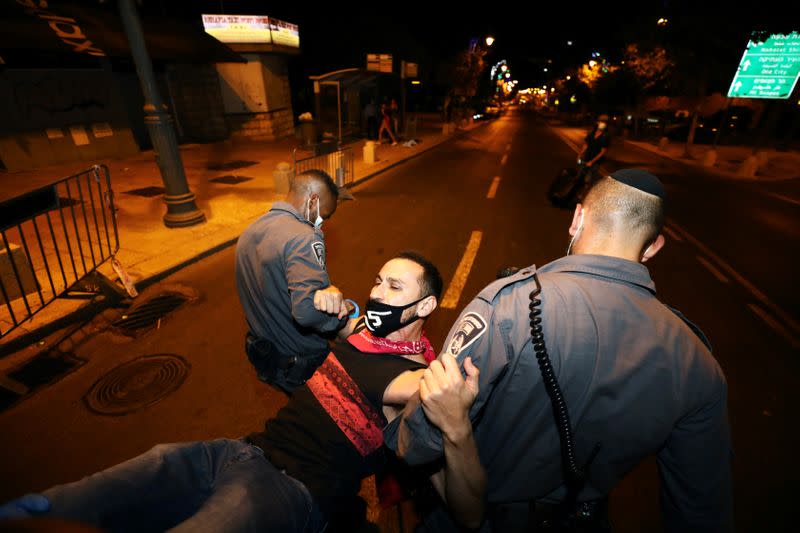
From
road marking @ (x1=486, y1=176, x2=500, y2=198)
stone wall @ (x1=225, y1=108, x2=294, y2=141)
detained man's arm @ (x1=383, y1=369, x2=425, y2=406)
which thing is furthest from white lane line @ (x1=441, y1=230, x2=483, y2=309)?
stone wall @ (x1=225, y1=108, x2=294, y2=141)

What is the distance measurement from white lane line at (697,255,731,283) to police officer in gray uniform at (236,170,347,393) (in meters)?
7.23

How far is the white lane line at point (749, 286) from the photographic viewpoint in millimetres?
5355

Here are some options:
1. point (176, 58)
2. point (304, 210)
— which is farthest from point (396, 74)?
point (304, 210)

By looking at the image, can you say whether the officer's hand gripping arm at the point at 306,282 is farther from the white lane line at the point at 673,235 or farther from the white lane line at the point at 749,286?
the white lane line at the point at 673,235

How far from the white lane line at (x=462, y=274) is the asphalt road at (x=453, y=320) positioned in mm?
72

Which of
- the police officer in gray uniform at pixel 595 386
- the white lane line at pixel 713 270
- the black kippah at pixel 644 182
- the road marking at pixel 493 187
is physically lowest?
the road marking at pixel 493 187

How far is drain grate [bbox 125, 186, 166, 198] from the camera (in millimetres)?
9586

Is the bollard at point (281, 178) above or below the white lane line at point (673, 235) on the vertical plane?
above

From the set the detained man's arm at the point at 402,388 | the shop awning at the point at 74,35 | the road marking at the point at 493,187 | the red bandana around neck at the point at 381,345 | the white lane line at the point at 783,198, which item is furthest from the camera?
the white lane line at the point at 783,198

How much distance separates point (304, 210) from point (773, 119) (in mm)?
27947

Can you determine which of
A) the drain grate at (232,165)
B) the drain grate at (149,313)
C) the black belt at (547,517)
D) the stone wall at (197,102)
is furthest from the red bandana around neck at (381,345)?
the stone wall at (197,102)

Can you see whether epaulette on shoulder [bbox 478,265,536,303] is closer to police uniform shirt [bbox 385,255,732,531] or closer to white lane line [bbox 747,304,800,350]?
police uniform shirt [bbox 385,255,732,531]

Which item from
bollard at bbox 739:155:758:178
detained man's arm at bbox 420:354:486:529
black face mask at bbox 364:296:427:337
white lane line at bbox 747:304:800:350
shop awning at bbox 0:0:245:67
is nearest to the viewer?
detained man's arm at bbox 420:354:486:529

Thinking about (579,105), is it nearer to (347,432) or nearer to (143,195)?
(143,195)
